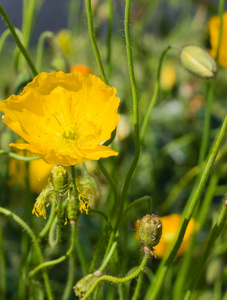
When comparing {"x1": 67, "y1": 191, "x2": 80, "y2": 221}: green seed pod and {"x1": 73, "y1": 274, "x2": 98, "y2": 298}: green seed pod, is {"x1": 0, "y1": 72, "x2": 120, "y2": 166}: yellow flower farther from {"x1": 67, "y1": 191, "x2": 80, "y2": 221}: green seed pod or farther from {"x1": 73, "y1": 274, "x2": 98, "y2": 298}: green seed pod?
{"x1": 73, "y1": 274, "x2": 98, "y2": 298}: green seed pod

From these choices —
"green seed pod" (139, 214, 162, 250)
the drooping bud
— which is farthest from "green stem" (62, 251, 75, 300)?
"green seed pod" (139, 214, 162, 250)

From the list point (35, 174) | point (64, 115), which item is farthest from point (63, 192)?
point (35, 174)

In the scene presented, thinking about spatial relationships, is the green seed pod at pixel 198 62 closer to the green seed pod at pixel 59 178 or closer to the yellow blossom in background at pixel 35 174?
the green seed pod at pixel 59 178

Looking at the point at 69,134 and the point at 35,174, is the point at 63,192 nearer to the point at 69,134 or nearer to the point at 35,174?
the point at 69,134

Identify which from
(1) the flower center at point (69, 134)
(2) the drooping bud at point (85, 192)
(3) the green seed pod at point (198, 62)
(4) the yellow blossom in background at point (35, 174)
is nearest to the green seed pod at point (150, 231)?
(2) the drooping bud at point (85, 192)

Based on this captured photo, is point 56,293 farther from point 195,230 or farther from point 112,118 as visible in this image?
point 112,118

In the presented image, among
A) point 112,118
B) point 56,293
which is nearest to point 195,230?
point 112,118
